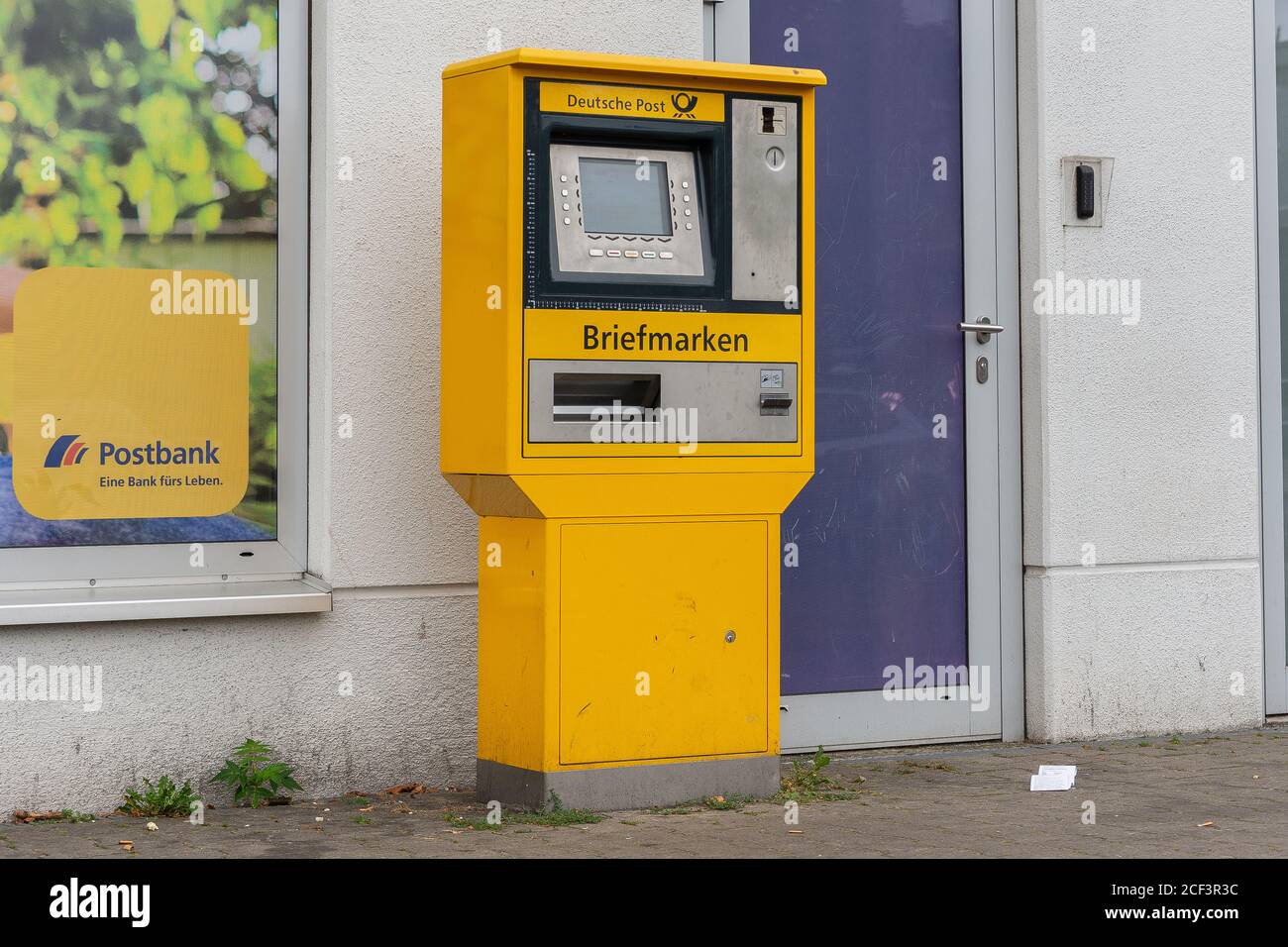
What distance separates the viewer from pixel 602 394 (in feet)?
17.7

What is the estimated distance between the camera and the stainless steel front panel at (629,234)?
5309 mm

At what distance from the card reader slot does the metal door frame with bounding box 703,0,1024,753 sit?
2067mm

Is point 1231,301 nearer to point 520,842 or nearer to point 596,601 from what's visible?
point 596,601

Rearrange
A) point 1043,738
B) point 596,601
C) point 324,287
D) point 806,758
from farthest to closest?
point 1043,738
point 806,758
point 324,287
point 596,601

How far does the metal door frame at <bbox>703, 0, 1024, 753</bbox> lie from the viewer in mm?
7047

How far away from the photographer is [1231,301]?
7.46 metres

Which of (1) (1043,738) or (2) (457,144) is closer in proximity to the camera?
(2) (457,144)

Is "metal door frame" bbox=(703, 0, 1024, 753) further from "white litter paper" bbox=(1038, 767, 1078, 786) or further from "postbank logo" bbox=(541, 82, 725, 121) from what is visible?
"postbank logo" bbox=(541, 82, 725, 121)

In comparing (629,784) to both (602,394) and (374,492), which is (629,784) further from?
(374,492)

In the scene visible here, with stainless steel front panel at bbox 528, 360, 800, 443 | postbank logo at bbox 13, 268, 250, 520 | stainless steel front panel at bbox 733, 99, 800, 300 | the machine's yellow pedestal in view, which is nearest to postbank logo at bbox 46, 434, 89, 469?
postbank logo at bbox 13, 268, 250, 520

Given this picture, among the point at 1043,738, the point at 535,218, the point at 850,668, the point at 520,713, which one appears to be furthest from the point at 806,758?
the point at 535,218

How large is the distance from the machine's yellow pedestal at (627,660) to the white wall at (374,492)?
1.34 ft

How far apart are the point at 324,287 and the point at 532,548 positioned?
1.24 m

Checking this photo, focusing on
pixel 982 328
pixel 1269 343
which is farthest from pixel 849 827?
pixel 1269 343
